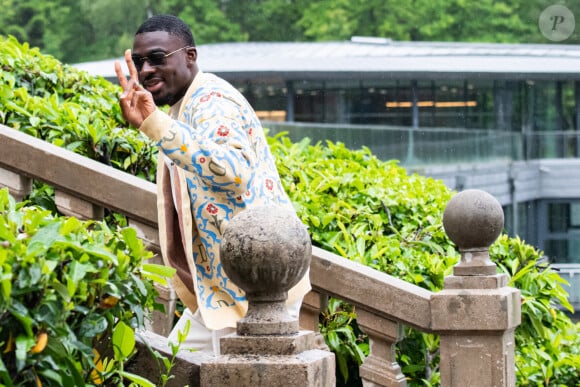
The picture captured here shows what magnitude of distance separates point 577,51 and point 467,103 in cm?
351

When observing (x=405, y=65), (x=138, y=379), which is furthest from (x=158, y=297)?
(x=405, y=65)

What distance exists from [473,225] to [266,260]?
2256mm

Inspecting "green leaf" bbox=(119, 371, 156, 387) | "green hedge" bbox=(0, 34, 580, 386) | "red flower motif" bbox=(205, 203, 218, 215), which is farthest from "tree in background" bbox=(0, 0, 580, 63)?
"green leaf" bbox=(119, 371, 156, 387)

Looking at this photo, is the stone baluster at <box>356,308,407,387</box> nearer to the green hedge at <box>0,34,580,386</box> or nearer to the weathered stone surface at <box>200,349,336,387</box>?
the green hedge at <box>0,34,580,386</box>

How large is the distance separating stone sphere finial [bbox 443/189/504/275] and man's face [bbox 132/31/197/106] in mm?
1800

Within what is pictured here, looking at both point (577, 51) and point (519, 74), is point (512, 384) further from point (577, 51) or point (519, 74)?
point (577, 51)

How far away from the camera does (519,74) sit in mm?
26000

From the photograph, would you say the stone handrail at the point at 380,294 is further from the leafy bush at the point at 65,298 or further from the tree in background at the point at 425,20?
the tree in background at the point at 425,20

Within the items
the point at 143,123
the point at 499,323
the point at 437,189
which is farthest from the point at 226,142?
the point at 437,189

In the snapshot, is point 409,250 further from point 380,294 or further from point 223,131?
point 223,131

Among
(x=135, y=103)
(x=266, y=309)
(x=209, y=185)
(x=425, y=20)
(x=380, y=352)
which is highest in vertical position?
(x=135, y=103)

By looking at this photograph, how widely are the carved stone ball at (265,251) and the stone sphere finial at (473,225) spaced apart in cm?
208

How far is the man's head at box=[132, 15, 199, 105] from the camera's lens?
4160mm

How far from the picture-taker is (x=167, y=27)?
166 inches
